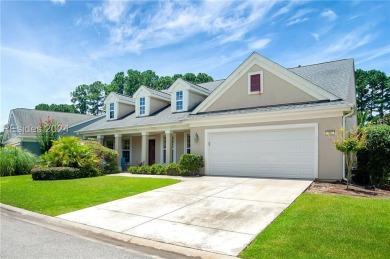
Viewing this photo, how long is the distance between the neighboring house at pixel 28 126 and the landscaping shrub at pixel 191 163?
16484mm

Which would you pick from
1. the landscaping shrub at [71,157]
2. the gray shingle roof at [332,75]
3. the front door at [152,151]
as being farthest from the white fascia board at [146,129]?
the gray shingle roof at [332,75]

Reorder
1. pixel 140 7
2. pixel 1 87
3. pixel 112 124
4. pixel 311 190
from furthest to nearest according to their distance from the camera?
pixel 112 124
pixel 1 87
pixel 140 7
pixel 311 190

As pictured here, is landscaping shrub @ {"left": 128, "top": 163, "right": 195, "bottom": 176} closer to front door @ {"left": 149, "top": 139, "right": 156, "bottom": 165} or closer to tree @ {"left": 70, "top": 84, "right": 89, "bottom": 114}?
front door @ {"left": 149, "top": 139, "right": 156, "bottom": 165}

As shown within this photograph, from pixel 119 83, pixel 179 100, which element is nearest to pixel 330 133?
pixel 179 100

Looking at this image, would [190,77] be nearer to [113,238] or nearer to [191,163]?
[191,163]

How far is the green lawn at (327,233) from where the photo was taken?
15.3ft

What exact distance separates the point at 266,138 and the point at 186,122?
15.8 ft

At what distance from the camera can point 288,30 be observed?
13.1 m

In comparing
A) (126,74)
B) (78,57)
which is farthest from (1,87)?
(126,74)

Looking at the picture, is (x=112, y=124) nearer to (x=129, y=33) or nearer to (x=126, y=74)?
(x=129, y=33)

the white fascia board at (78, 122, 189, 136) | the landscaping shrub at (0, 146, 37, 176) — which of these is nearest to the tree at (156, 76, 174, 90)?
the white fascia board at (78, 122, 189, 136)

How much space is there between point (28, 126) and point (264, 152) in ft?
79.3

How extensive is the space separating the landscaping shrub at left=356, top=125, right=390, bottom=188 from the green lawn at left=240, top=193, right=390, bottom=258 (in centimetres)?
462

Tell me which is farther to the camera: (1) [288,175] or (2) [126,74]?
(2) [126,74]
